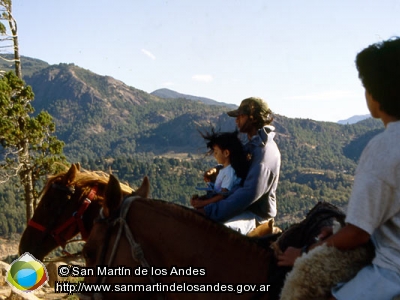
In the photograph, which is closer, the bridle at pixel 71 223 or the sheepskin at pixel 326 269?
the sheepskin at pixel 326 269

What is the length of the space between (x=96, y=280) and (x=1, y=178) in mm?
15080

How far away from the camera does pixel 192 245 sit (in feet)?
9.62

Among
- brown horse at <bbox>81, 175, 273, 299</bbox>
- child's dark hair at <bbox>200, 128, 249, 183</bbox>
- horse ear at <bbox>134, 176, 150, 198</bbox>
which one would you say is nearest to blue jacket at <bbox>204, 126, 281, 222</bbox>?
child's dark hair at <bbox>200, 128, 249, 183</bbox>

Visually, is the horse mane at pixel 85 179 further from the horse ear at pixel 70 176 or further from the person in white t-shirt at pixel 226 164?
the person in white t-shirt at pixel 226 164

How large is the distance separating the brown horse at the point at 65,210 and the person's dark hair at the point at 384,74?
3819 millimetres

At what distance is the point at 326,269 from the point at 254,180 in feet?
5.68

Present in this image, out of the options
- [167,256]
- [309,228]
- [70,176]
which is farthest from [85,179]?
[309,228]

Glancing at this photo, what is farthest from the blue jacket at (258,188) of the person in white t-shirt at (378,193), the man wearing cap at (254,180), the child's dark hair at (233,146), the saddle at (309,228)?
the person in white t-shirt at (378,193)

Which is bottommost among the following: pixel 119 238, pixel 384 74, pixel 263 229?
pixel 263 229

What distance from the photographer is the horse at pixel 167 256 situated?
2.83 m

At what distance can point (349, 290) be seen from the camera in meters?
2.11

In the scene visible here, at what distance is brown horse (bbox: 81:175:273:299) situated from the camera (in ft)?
9.29

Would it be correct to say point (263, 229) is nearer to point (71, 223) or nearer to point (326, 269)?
point (326, 269)

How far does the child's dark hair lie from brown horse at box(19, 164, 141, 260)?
1.48 metres
